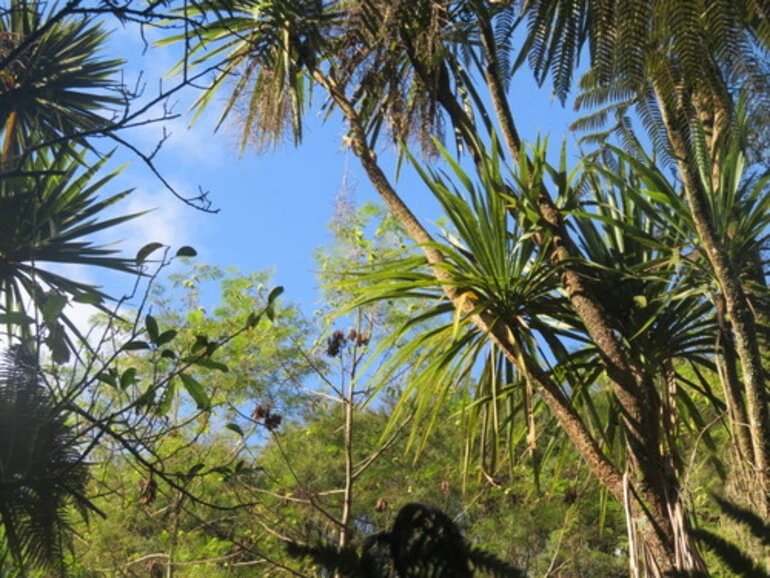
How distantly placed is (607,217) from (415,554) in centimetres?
339

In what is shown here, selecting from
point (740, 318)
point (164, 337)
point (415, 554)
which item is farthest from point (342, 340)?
point (415, 554)

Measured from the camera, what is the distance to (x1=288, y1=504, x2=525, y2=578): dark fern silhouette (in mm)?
395

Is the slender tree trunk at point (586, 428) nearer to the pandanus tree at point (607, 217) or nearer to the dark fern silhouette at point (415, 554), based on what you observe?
the pandanus tree at point (607, 217)

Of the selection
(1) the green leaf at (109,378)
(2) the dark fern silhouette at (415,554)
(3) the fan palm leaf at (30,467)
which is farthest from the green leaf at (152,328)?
(2) the dark fern silhouette at (415,554)

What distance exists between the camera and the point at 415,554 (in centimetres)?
43

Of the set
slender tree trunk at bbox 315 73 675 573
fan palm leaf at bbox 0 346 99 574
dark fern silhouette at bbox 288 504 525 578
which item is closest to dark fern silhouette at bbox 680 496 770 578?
dark fern silhouette at bbox 288 504 525 578

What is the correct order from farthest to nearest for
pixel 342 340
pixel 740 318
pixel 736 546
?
pixel 342 340 < pixel 740 318 < pixel 736 546

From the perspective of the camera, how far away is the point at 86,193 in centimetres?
574

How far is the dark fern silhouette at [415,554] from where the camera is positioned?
40cm

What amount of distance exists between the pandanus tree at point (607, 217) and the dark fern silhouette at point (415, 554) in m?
2.49

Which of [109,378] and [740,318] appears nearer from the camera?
[109,378]

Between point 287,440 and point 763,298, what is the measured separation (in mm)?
5348

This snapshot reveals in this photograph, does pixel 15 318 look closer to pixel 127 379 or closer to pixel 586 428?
pixel 127 379

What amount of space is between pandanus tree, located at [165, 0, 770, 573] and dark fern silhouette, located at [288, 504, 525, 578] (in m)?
2.49
